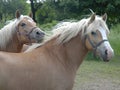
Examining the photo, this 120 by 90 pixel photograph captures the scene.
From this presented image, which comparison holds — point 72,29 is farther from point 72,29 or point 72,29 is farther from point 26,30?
point 26,30

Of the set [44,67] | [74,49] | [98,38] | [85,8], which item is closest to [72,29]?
[74,49]

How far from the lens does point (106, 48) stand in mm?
4617

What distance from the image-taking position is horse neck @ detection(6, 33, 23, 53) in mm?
6347

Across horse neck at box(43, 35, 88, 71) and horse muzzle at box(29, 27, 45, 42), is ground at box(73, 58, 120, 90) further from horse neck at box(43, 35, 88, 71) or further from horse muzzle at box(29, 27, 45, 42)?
horse neck at box(43, 35, 88, 71)

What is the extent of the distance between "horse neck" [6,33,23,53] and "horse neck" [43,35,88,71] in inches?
63.8

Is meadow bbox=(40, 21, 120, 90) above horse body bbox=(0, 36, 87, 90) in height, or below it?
below

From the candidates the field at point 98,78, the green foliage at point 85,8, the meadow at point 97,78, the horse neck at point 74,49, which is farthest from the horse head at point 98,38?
the green foliage at point 85,8

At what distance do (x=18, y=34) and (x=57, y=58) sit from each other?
180cm

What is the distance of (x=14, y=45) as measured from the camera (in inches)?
251

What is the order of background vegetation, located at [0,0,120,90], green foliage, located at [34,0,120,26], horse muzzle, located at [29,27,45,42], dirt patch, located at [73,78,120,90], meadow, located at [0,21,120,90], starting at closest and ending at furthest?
horse muzzle, located at [29,27,45,42]
dirt patch, located at [73,78,120,90]
meadow, located at [0,21,120,90]
background vegetation, located at [0,0,120,90]
green foliage, located at [34,0,120,26]

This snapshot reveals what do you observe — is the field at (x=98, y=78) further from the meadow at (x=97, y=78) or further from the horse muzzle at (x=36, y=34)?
the horse muzzle at (x=36, y=34)

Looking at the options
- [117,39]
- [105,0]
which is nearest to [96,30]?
[105,0]

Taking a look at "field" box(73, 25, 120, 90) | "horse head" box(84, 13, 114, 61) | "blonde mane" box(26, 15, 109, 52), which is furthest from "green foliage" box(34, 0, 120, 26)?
"horse head" box(84, 13, 114, 61)

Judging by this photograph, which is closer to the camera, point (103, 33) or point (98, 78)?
point (103, 33)
